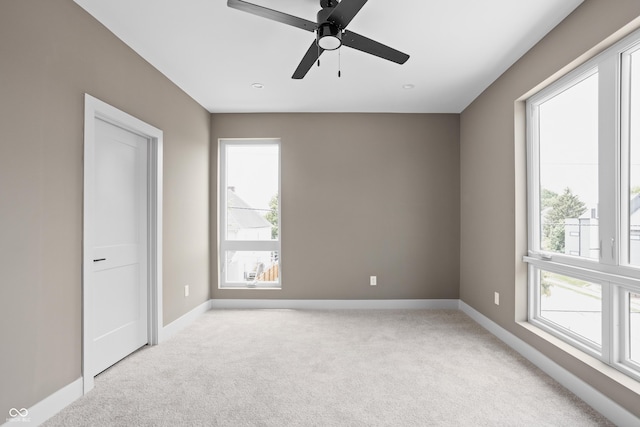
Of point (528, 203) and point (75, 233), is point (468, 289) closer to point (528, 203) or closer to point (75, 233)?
point (528, 203)

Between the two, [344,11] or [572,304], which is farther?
[572,304]

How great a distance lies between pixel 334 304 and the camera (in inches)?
186

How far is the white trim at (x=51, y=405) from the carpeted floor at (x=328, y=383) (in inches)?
1.8

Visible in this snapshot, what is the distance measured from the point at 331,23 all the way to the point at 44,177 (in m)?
1.92

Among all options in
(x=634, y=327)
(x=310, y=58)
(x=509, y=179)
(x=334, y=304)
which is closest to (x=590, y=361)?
(x=634, y=327)

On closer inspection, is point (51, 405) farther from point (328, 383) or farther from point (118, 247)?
point (328, 383)

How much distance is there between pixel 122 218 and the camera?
3014mm

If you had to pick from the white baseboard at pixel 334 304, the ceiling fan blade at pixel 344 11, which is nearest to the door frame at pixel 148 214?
the white baseboard at pixel 334 304

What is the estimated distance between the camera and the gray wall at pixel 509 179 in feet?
7.24
